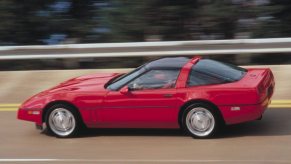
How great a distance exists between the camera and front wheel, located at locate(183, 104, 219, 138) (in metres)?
8.04

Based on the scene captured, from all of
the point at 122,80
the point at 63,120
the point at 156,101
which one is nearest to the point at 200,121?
the point at 156,101

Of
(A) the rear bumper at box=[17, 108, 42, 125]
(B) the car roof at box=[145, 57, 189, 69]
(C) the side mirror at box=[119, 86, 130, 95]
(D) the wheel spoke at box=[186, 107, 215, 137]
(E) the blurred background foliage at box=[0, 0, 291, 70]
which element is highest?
(E) the blurred background foliage at box=[0, 0, 291, 70]

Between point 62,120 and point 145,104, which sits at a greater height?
point 145,104

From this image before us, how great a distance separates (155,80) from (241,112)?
1.27 m

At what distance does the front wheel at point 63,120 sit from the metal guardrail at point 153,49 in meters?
4.22

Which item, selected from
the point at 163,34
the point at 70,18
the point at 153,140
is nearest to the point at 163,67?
the point at 153,140

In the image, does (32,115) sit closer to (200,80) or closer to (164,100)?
(164,100)

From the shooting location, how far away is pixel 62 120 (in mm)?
8727

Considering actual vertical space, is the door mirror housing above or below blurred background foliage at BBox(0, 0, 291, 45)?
below

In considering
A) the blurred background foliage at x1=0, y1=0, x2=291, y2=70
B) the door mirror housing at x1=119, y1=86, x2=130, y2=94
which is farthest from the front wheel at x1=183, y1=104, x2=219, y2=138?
the blurred background foliage at x1=0, y1=0, x2=291, y2=70

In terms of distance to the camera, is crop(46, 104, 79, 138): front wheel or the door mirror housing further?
crop(46, 104, 79, 138): front wheel

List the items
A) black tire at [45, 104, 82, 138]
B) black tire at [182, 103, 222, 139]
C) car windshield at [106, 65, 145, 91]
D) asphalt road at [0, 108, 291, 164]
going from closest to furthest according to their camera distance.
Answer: asphalt road at [0, 108, 291, 164]
black tire at [182, 103, 222, 139]
car windshield at [106, 65, 145, 91]
black tire at [45, 104, 82, 138]

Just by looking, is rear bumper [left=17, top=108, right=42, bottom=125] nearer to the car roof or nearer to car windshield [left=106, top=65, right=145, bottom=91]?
car windshield [left=106, top=65, right=145, bottom=91]

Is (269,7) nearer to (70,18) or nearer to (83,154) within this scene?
(70,18)
